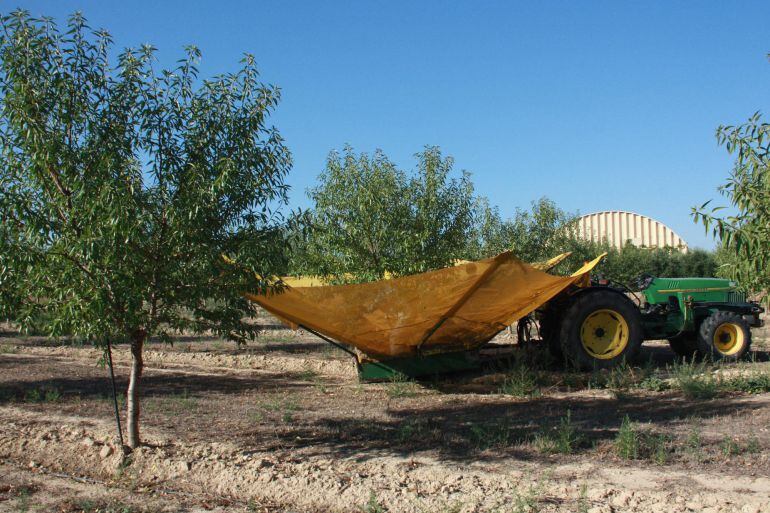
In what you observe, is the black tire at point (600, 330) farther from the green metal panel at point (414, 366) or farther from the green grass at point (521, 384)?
the green metal panel at point (414, 366)

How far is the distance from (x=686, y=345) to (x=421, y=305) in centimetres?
664

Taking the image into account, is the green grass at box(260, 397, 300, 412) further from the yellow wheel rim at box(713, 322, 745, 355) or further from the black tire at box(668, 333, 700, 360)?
the yellow wheel rim at box(713, 322, 745, 355)

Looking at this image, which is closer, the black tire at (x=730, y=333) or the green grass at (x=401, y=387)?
the green grass at (x=401, y=387)

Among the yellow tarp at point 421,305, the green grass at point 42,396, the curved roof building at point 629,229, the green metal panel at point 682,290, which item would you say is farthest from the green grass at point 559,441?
the curved roof building at point 629,229

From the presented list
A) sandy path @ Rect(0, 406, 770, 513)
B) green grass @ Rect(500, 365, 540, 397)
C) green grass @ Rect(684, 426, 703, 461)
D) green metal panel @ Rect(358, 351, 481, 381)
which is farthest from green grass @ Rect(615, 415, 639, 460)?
green metal panel @ Rect(358, 351, 481, 381)

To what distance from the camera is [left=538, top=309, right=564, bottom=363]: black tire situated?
37.8 feet

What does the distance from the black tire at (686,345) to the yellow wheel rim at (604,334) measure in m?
2.07

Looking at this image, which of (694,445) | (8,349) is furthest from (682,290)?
(8,349)

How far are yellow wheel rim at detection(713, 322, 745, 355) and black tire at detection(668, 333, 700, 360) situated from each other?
381mm

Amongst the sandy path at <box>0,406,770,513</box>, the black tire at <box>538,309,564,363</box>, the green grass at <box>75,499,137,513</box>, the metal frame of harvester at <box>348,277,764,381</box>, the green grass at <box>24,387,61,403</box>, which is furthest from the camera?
the black tire at <box>538,309,564,363</box>

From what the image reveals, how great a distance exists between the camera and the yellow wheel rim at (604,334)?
11.4 metres

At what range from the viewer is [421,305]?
9031 mm

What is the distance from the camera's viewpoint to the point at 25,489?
6.26 meters

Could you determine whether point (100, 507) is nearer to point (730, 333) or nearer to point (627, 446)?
point (627, 446)
